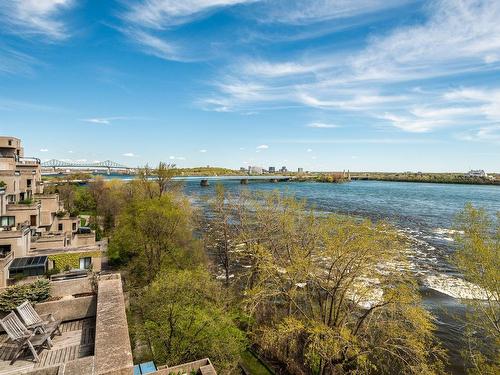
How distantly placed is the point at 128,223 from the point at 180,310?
2036cm

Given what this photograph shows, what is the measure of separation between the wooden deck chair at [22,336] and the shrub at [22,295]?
3.15m

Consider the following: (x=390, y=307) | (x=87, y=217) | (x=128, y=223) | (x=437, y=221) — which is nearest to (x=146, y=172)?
(x=128, y=223)

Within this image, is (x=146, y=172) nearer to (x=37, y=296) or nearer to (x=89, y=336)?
(x=37, y=296)

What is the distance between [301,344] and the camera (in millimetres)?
20094

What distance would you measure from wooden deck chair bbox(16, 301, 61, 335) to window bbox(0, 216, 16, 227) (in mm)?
18678

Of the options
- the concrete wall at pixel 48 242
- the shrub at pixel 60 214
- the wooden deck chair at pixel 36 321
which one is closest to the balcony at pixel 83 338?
the wooden deck chair at pixel 36 321

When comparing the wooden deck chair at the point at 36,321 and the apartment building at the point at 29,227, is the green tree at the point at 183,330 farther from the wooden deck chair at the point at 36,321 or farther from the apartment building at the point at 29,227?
the apartment building at the point at 29,227

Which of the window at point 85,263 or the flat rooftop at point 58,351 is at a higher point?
the flat rooftop at point 58,351

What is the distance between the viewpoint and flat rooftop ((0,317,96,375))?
11.7m

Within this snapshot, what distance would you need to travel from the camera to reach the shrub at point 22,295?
51.2ft

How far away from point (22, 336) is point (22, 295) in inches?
157

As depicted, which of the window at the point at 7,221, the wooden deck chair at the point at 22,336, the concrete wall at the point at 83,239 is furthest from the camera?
the concrete wall at the point at 83,239

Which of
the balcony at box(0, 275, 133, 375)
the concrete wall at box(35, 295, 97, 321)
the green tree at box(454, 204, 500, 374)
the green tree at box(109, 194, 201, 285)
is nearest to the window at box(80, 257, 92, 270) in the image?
the green tree at box(109, 194, 201, 285)

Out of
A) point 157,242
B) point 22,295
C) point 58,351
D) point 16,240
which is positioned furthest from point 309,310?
point 16,240
